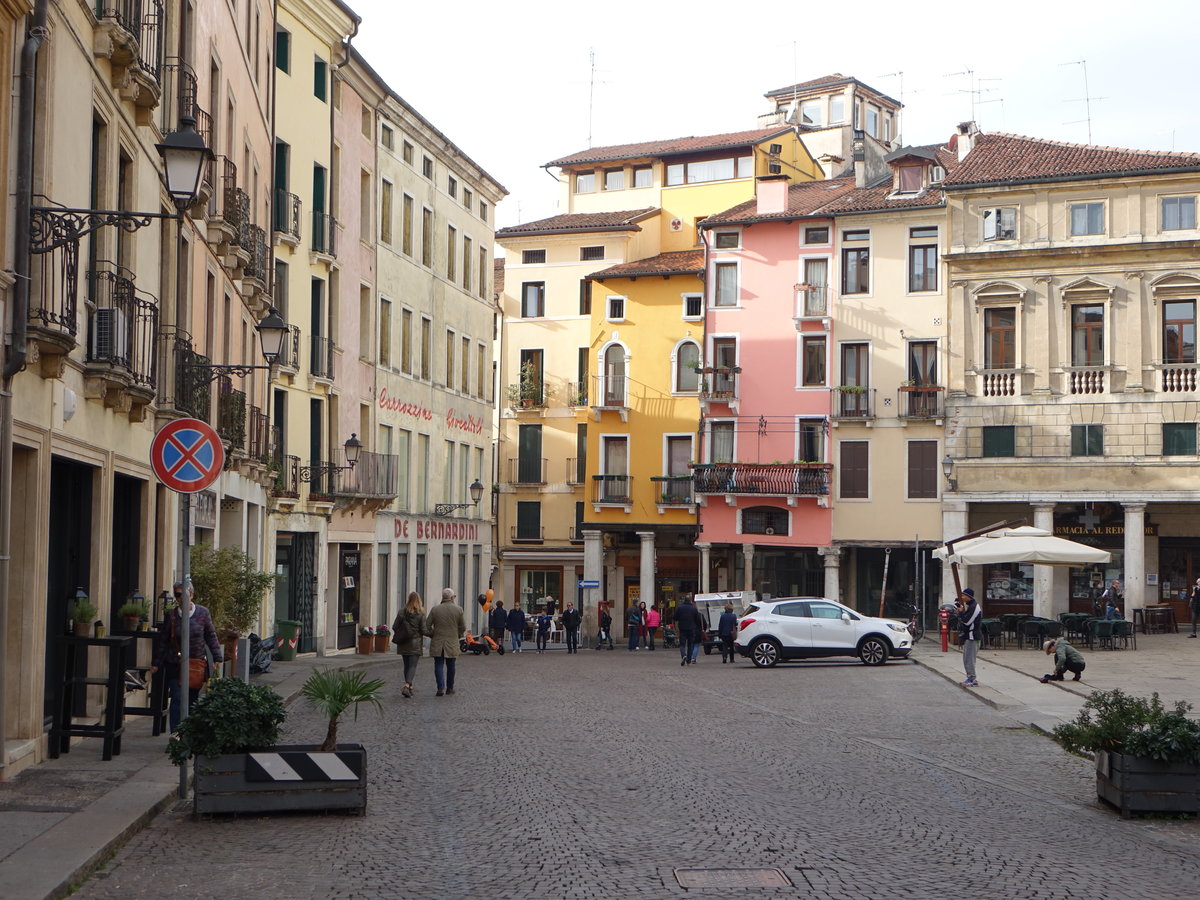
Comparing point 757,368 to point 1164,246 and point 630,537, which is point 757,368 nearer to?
point 630,537

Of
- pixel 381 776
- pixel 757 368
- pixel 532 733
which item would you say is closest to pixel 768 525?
pixel 757 368

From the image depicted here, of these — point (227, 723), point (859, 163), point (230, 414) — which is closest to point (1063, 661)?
point (230, 414)

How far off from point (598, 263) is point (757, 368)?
12512mm

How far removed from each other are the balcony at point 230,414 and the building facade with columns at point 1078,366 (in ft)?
89.8

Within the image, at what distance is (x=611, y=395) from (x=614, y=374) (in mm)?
856

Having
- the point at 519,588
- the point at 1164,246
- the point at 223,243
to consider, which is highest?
the point at 1164,246

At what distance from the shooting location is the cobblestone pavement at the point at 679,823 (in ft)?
29.5

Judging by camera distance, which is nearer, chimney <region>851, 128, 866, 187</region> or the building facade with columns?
the building facade with columns

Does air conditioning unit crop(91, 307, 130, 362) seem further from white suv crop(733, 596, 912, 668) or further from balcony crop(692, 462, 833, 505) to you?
balcony crop(692, 462, 833, 505)

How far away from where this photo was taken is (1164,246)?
46.9 meters

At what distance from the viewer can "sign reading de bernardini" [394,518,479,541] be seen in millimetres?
46734

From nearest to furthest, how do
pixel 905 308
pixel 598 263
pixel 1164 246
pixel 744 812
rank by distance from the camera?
pixel 744 812, pixel 1164 246, pixel 905 308, pixel 598 263

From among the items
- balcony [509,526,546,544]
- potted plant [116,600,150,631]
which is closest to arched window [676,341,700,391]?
balcony [509,526,546,544]

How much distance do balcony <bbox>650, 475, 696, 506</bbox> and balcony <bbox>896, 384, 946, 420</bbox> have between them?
941 centimetres
